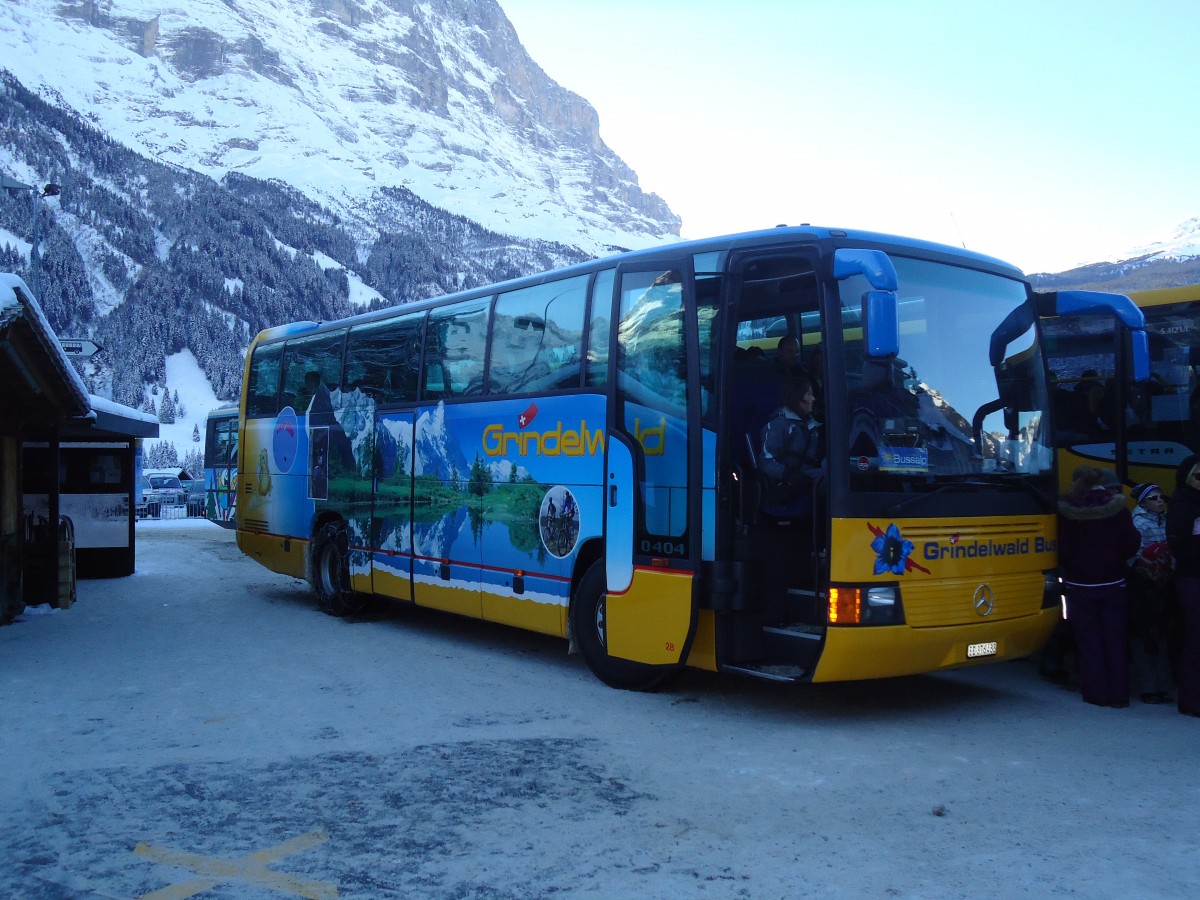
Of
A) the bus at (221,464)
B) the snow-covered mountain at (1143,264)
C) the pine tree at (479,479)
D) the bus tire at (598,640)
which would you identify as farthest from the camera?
the snow-covered mountain at (1143,264)

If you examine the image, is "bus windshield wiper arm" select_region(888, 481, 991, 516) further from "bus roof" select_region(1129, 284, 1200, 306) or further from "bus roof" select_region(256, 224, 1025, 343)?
"bus roof" select_region(1129, 284, 1200, 306)

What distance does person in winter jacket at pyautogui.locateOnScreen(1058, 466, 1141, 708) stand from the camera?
7.48 m

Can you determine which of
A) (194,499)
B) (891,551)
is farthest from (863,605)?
(194,499)

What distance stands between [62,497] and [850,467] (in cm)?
1440

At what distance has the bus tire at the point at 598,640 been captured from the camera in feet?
26.6

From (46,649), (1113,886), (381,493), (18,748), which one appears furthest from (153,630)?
(1113,886)

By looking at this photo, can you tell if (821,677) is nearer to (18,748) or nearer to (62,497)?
(18,748)

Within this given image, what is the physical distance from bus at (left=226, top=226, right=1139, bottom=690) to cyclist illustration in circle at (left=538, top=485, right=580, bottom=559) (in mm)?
26

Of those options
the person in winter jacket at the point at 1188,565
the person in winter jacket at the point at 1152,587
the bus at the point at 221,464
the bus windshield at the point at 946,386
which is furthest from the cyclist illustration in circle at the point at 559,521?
the bus at the point at 221,464

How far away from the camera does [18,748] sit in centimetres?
653

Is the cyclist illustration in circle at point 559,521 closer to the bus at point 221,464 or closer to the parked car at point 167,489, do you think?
the bus at point 221,464

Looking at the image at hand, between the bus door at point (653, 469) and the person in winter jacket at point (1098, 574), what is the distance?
2.54 m

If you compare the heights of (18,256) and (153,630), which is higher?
(18,256)

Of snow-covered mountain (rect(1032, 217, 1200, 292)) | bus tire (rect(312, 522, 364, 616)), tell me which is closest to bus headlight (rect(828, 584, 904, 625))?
bus tire (rect(312, 522, 364, 616))
